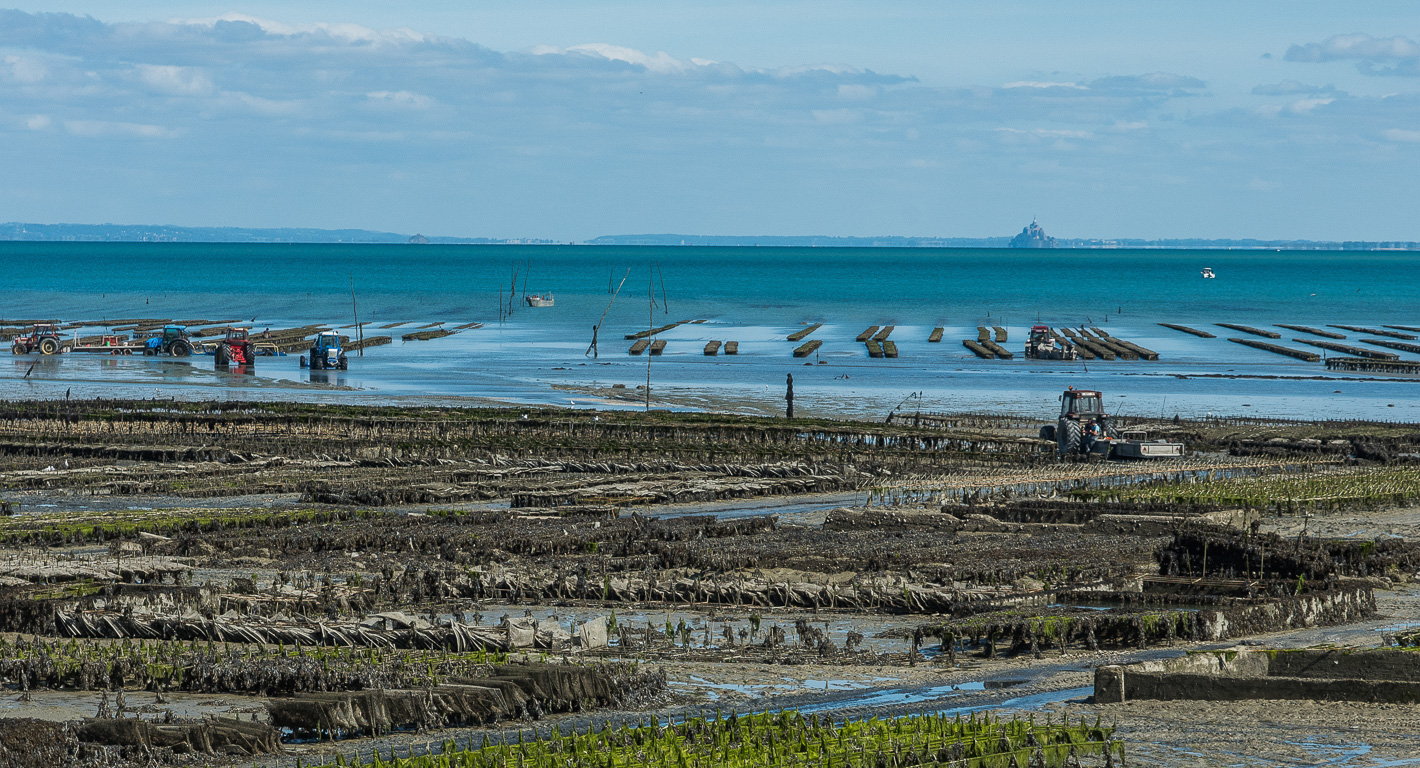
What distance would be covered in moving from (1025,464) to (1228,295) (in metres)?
143

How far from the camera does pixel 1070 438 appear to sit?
1604 inches

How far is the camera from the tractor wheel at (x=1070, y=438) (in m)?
40.7

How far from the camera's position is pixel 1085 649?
60.7 ft

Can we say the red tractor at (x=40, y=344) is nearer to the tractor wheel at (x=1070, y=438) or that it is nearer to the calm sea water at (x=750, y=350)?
the calm sea water at (x=750, y=350)

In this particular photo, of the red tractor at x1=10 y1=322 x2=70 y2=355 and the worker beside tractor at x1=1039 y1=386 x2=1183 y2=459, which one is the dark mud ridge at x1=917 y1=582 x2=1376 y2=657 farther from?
the red tractor at x1=10 y1=322 x2=70 y2=355

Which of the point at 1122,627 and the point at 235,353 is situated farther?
the point at 235,353

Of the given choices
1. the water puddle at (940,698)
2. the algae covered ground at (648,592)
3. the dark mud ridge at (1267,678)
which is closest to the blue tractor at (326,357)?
the algae covered ground at (648,592)

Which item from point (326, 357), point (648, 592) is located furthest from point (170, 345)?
point (648, 592)

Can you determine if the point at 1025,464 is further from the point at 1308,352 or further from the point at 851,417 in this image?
the point at 1308,352

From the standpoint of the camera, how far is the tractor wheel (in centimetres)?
4069

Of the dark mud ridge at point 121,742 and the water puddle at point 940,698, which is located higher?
the dark mud ridge at point 121,742

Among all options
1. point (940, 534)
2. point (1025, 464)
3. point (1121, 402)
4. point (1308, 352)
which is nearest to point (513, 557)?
point (940, 534)

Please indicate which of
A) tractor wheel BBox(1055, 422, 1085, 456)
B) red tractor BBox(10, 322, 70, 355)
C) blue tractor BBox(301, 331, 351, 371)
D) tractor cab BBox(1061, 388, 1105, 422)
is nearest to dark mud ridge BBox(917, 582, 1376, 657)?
tractor wheel BBox(1055, 422, 1085, 456)

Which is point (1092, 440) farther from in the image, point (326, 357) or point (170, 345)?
point (170, 345)
